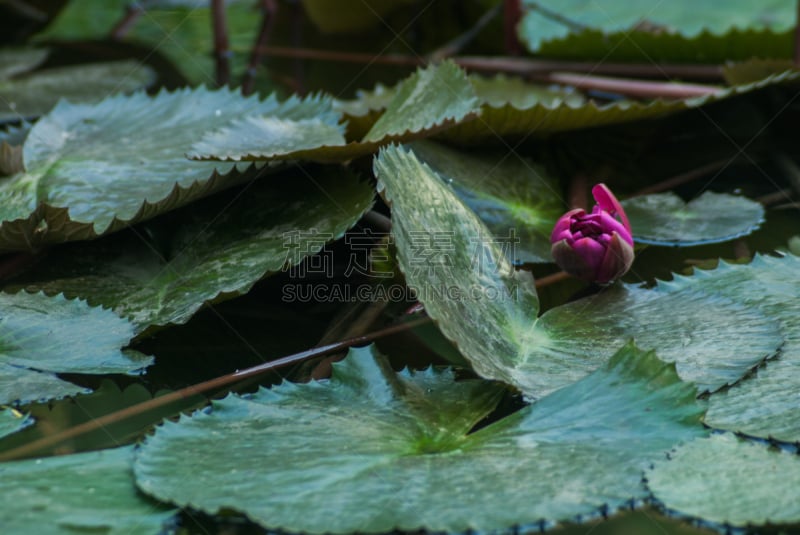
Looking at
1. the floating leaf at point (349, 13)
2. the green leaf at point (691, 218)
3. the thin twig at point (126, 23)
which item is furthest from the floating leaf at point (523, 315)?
the thin twig at point (126, 23)

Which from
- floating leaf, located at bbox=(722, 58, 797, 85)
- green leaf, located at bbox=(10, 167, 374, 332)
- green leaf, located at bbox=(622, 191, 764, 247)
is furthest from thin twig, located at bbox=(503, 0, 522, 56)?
green leaf, located at bbox=(10, 167, 374, 332)

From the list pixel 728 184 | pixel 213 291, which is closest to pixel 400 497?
pixel 213 291

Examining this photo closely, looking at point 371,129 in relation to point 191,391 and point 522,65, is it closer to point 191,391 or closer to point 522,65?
point 191,391

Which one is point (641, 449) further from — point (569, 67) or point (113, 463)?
point (569, 67)

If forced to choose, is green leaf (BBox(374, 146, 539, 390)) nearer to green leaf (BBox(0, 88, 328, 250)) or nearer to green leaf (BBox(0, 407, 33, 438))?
green leaf (BBox(0, 88, 328, 250))

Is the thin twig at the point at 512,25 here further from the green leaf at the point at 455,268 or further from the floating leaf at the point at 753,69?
the green leaf at the point at 455,268

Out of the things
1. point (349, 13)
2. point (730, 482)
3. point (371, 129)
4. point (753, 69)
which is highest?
point (349, 13)

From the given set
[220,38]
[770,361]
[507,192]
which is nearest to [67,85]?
[220,38]
